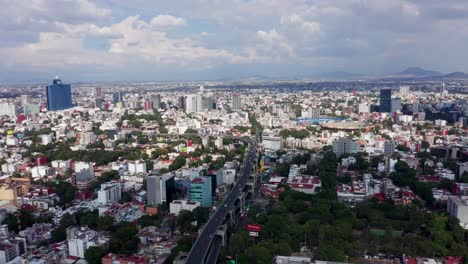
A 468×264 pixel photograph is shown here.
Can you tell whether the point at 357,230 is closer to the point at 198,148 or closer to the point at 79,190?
the point at 79,190

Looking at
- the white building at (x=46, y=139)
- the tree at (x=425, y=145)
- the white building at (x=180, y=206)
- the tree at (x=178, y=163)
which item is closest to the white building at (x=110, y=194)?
the white building at (x=180, y=206)

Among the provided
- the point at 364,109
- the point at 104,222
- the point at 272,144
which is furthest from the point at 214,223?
the point at 364,109

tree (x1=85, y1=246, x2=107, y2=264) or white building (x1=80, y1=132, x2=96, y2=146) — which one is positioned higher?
white building (x1=80, y1=132, x2=96, y2=146)

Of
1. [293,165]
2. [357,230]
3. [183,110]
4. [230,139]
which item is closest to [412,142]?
[293,165]

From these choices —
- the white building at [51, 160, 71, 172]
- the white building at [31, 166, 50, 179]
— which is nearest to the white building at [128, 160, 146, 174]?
the white building at [51, 160, 71, 172]

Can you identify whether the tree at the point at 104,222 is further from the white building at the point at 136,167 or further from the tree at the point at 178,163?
the tree at the point at 178,163

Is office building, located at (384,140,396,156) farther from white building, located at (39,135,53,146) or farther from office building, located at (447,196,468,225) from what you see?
white building, located at (39,135,53,146)

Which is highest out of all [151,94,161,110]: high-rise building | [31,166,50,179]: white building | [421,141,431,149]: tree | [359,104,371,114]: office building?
[151,94,161,110]: high-rise building

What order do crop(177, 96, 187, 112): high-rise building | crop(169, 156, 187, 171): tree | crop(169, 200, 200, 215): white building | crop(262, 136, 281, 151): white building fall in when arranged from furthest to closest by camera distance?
crop(177, 96, 187, 112): high-rise building, crop(262, 136, 281, 151): white building, crop(169, 156, 187, 171): tree, crop(169, 200, 200, 215): white building
